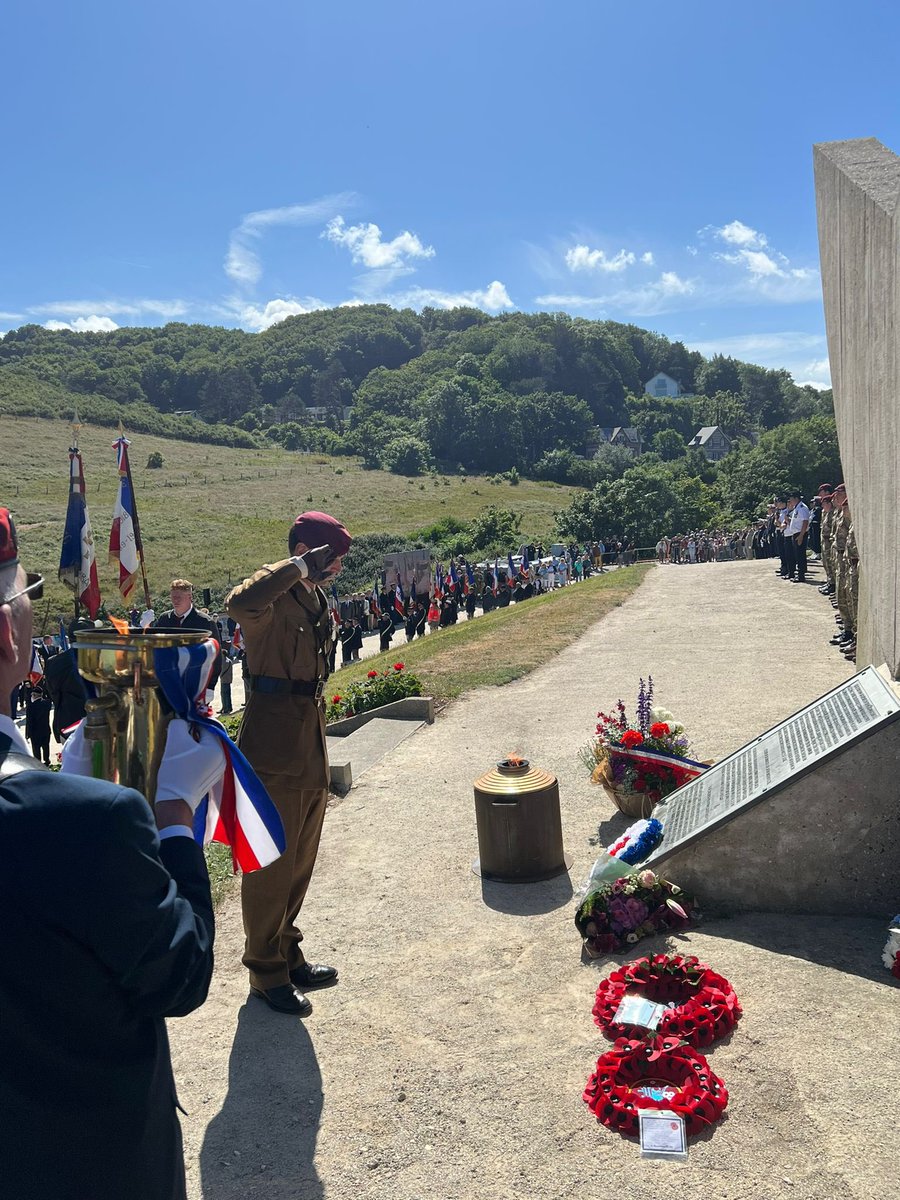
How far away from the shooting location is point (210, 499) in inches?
2569

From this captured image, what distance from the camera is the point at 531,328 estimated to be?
157875 millimetres

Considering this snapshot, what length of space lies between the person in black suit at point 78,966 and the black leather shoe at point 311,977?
2.84 meters

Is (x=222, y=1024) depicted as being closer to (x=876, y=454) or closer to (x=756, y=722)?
(x=876, y=454)

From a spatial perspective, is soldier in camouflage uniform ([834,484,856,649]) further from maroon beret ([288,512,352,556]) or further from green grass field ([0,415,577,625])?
green grass field ([0,415,577,625])

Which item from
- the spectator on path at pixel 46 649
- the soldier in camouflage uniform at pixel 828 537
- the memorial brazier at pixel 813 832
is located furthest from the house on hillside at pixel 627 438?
the memorial brazier at pixel 813 832

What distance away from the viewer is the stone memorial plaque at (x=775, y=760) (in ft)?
14.8

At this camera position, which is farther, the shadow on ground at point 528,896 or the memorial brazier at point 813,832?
the shadow on ground at point 528,896

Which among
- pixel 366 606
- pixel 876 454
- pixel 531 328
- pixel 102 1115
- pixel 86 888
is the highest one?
pixel 531 328

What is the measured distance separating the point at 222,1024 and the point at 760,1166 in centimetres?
241

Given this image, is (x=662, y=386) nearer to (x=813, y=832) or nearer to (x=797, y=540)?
(x=797, y=540)

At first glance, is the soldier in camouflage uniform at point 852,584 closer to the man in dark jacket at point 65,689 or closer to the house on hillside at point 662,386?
the man in dark jacket at point 65,689

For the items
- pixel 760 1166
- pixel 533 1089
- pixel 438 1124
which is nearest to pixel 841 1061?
pixel 760 1166

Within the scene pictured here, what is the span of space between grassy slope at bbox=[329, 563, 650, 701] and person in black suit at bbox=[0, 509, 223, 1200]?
948 cm

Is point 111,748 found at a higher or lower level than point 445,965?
higher
